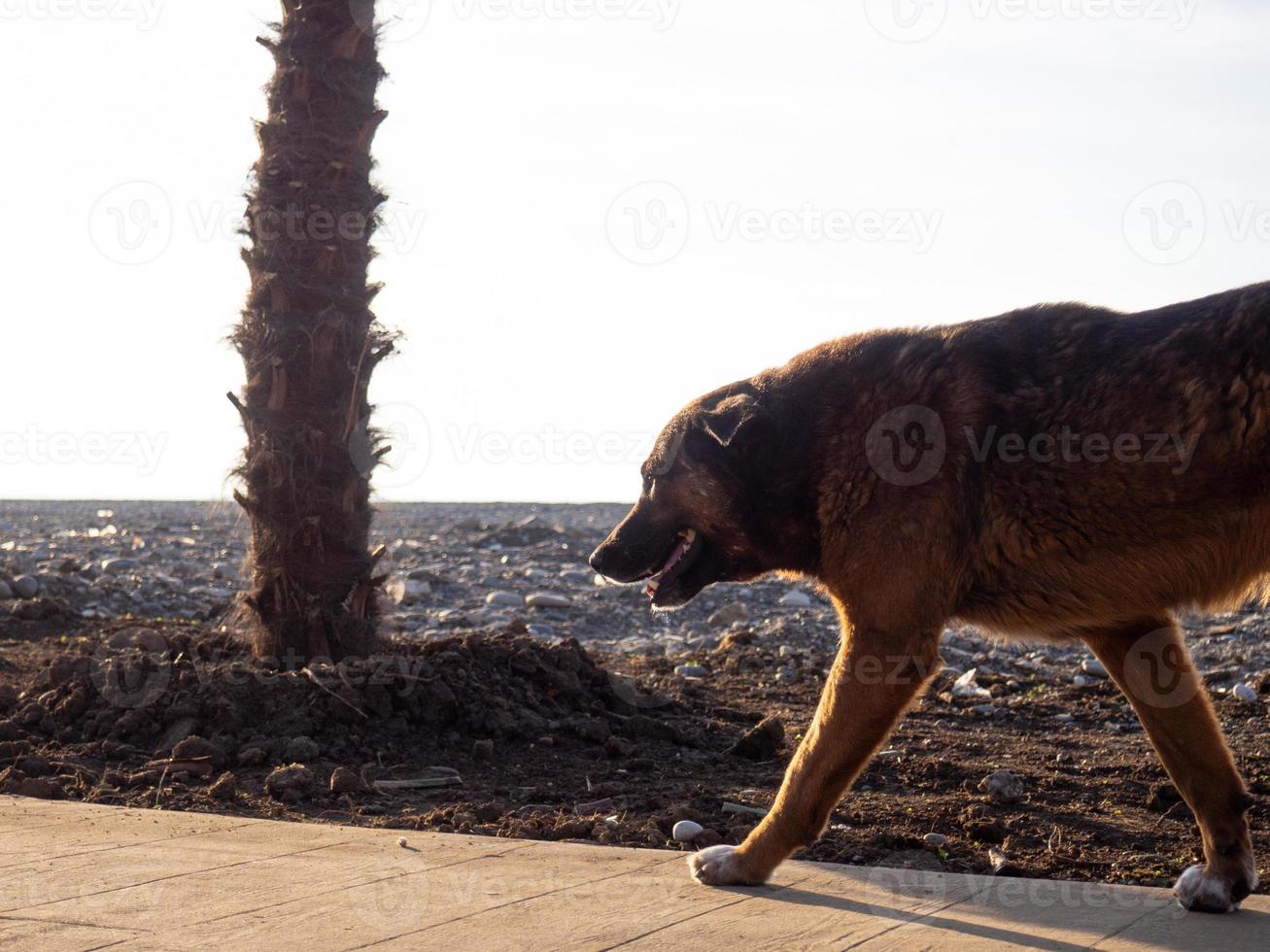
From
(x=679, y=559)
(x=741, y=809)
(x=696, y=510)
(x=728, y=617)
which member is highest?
(x=696, y=510)

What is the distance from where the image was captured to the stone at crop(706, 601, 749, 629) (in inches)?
473

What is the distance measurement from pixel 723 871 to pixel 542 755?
2554 millimetres

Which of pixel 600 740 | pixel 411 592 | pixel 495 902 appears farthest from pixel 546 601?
pixel 495 902

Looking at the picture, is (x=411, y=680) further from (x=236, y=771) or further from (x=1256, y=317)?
(x=1256, y=317)

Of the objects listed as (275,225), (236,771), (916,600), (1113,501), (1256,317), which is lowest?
(236,771)

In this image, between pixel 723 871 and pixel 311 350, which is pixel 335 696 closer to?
pixel 311 350

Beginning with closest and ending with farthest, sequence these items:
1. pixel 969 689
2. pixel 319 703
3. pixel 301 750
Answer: pixel 301 750, pixel 319 703, pixel 969 689

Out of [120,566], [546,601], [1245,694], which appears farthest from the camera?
[120,566]

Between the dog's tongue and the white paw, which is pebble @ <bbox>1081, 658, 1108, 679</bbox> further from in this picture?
the white paw

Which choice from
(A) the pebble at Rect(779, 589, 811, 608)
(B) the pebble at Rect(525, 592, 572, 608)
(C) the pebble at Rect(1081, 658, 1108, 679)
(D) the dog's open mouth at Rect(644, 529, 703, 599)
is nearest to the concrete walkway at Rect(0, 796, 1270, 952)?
(D) the dog's open mouth at Rect(644, 529, 703, 599)

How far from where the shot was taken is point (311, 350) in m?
7.20

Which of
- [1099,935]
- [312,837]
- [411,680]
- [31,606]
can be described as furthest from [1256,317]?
[31,606]

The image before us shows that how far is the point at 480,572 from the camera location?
1418 cm

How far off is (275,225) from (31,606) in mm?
4723
